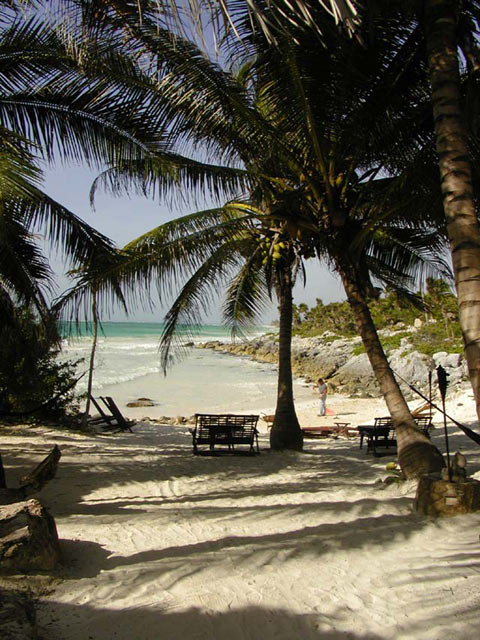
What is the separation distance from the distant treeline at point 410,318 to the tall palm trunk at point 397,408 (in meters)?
1.85

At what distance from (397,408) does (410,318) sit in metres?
37.6

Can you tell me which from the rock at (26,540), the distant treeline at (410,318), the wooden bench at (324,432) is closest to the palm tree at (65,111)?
the rock at (26,540)

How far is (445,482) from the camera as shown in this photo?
4.80 metres

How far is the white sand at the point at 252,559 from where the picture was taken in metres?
2.85

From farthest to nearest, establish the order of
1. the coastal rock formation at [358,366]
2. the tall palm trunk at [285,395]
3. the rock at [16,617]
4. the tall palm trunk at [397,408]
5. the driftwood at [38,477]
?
the coastal rock formation at [358,366] < the tall palm trunk at [285,395] < the tall palm trunk at [397,408] < the driftwood at [38,477] < the rock at [16,617]

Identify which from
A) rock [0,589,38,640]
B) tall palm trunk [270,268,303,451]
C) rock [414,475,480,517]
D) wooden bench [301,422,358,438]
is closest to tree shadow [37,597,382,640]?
rock [0,589,38,640]

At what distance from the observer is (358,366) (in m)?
26.4

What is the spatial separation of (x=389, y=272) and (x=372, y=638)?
8.02 m

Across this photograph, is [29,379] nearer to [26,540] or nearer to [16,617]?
[26,540]

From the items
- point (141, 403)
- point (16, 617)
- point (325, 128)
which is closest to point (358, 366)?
point (141, 403)

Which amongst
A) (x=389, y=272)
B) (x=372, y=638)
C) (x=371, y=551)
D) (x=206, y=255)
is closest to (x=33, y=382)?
(x=206, y=255)

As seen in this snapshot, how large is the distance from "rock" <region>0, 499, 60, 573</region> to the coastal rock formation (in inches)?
440

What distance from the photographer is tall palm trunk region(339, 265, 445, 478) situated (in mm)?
6145

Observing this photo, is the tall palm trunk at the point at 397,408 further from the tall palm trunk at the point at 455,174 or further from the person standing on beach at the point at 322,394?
the person standing on beach at the point at 322,394
